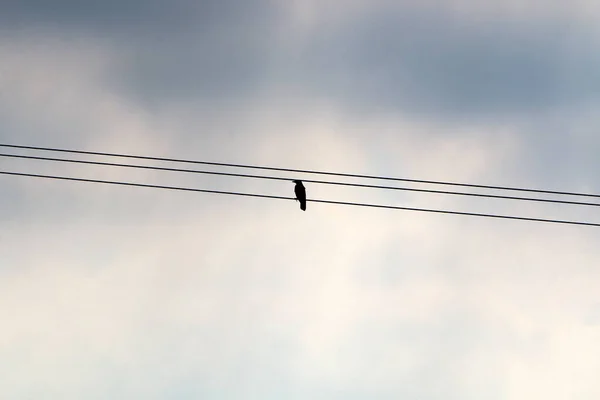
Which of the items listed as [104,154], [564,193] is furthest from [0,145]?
[564,193]

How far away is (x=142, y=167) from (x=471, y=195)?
11260mm

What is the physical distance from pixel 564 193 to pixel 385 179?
6147mm

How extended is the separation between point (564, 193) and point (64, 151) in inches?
678

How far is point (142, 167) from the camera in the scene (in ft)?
123

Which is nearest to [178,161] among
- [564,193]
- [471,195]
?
[471,195]

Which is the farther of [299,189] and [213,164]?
[299,189]

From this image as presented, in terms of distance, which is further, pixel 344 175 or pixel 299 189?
pixel 299 189

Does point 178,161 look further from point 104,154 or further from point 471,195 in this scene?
point 471,195

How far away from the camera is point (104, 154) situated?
3850 centimetres

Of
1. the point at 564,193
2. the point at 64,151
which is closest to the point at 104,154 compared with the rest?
the point at 64,151

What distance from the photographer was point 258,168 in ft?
122

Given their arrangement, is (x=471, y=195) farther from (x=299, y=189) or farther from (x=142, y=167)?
(x=299, y=189)

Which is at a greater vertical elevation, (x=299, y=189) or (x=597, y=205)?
(x=299, y=189)

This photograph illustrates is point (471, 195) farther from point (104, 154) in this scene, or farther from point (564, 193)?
point (104, 154)
